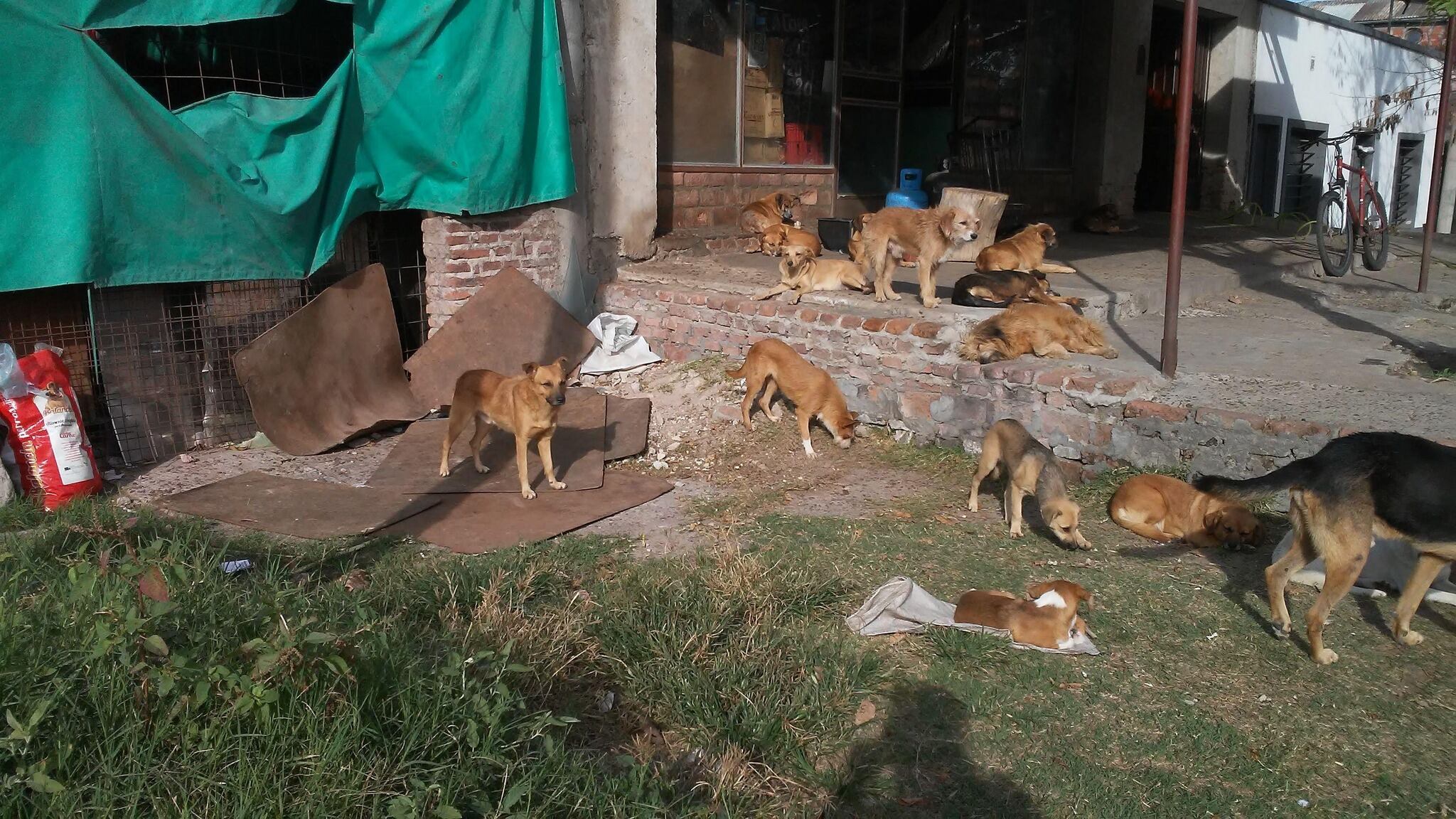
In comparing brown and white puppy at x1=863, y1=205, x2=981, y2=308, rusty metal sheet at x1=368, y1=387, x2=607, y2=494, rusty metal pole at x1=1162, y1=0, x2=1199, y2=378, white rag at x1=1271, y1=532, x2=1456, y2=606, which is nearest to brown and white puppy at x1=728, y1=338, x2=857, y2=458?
brown and white puppy at x1=863, y1=205, x2=981, y2=308

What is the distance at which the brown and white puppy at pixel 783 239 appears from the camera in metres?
9.10

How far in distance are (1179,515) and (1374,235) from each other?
27.2 ft

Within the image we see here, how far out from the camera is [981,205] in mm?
10016

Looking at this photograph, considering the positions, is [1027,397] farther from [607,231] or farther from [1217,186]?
[1217,186]

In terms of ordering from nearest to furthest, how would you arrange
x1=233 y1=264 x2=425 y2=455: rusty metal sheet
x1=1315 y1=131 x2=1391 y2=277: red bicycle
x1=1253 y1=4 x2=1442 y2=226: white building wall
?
x1=233 y1=264 x2=425 y2=455: rusty metal sheet → x1=1315 y1=131 x2=1391 y2=277: red bicycle → x1=1253 y1=4 x2=1442 y2=226: white building wall

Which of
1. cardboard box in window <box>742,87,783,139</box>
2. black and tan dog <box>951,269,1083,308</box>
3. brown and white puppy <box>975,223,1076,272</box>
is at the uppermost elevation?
cardboard box in window <box>742,87,783,139</box>

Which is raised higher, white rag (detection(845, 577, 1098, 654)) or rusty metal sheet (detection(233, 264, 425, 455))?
rusty metal sheet (detection(233, 264, 425, 455))

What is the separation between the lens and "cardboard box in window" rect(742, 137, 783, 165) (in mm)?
11039

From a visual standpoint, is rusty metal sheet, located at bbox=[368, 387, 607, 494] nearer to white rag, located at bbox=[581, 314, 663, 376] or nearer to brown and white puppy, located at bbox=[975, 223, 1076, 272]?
white rag, located at bbox=[581, 314, 663, 376]

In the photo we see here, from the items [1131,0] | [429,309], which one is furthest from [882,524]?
[1131,0]

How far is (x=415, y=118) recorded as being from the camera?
7.58 meters

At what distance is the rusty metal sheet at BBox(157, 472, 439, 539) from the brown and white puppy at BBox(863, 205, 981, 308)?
12.6 feet

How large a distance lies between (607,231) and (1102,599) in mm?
5705

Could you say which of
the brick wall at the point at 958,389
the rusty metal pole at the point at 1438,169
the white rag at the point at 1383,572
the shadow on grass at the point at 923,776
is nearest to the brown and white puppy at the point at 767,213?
the brick wall at the point at 958,389
